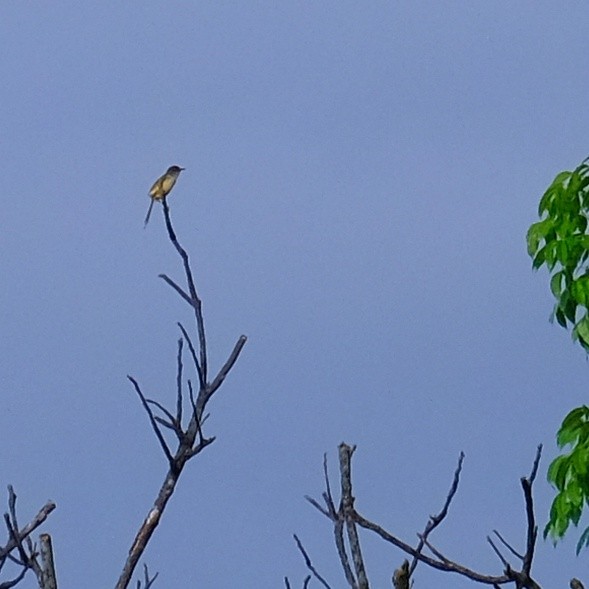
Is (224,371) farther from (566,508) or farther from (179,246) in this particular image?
(566,508)

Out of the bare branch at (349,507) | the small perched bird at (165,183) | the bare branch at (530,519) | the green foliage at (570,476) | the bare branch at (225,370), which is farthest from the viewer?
the small perched bird at (165,183)

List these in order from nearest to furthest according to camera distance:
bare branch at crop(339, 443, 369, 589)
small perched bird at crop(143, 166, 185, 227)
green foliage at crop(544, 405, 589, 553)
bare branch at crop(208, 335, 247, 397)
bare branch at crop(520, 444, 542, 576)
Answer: bare branch at crop(520, 444, 542, 576) < bare branch at crop(339, 443, 369, 589) < bare branch at crop(208, 335, 247, 397) < green foliage at crop(544, 405, 589, 553) < small perched bird at crop(143, 166, 185, 227)

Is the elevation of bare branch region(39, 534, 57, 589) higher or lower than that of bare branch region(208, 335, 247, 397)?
lower

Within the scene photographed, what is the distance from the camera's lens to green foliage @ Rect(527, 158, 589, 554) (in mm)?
6973

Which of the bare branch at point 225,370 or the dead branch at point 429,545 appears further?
the bare branch at point 225,370

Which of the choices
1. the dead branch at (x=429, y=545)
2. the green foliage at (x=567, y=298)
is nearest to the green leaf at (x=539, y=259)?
the green foliage at (x=567, y=298)

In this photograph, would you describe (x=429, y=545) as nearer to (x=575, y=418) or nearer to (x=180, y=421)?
(x=180, y=421)

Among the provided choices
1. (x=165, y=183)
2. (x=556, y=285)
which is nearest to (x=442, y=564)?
(x=556, y=285)

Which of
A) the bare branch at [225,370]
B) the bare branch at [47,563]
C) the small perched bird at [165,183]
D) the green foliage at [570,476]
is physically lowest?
the bare branch at [47,563]

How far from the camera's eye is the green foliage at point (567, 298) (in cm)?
697

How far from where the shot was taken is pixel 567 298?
7047mm

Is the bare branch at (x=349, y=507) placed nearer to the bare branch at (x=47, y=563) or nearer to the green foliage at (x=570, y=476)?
the bare branch at (x=47, y=563)

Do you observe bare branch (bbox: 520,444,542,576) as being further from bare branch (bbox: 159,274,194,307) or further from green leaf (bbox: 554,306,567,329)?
green leaf (bbox: 554,306,567,329)

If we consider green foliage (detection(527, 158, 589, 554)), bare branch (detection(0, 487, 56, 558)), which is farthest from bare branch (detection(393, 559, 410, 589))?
green foliage (detection(527, 158, 589, 554))
